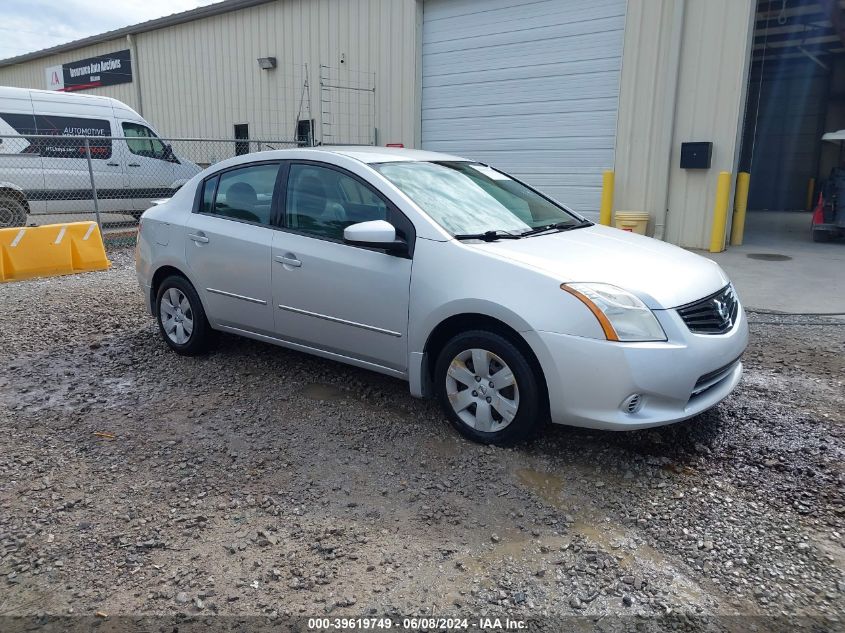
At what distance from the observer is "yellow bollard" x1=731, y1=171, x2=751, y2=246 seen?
10.7m

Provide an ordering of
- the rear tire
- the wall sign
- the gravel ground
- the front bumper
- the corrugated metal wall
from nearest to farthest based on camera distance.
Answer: the gravel ground → the front bumper → the rear tire → the corrugated metal wall → the wall sign

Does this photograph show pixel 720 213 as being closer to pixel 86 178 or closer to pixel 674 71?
pixel 674 71

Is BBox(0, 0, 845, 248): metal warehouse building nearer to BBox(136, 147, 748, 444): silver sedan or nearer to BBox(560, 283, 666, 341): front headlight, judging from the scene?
BBox(136, 147, 748, 444): silver sedan

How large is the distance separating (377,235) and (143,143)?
420 inches

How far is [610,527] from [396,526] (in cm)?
95

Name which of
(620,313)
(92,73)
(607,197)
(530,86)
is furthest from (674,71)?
(92,73)

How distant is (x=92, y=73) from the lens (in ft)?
72.9

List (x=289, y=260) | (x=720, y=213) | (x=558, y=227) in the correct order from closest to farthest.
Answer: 1. (x=289, y=260)
2. (x=558, y=227)
3. (x=720, y=213)

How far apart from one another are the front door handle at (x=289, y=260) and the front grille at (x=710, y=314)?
2307mm

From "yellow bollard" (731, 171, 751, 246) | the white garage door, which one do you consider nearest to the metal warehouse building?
the white garage door

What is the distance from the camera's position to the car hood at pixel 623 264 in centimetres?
338

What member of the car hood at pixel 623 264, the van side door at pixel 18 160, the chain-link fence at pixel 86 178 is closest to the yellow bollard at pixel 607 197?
the chain-link fence at pixel 86 178

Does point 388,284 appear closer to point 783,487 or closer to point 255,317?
point 255,317

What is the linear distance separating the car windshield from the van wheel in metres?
9.07
